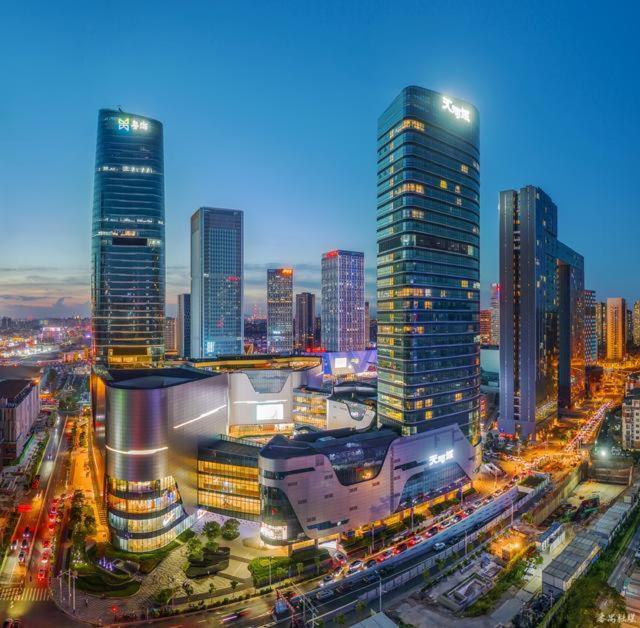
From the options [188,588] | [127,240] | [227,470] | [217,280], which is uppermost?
[127,240]

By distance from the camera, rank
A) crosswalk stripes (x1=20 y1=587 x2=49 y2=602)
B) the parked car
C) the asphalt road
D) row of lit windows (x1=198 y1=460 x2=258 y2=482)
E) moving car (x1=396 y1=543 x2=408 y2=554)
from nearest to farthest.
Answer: the asphalt road → crosswalk stripes (x1=20 y1=587 x2=49 y2=602) → the parked car → moving car (x1=396 y1=543 x2=408 y2=554) → row of lit windows (x1=198 y1=460 x2=258 y2=482)

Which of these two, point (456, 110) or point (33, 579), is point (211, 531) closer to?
point (33, 579)

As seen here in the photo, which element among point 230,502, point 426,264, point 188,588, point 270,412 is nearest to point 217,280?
point 270,412

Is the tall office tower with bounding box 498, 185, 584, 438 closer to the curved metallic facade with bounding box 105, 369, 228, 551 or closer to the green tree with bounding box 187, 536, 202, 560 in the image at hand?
the curved metallic facade with bounding box 105, 369, 228, 551

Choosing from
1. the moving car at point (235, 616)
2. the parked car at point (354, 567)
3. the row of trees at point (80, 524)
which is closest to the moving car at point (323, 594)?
the parked car at point (354, 567)

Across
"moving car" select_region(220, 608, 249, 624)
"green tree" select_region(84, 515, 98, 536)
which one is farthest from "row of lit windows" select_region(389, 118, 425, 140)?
"green tree" select_region(84, 515, 98, 536)

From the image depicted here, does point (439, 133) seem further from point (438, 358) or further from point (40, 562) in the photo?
point (40, 562)
